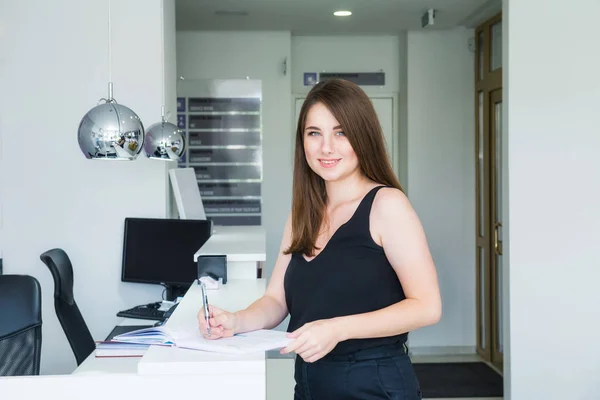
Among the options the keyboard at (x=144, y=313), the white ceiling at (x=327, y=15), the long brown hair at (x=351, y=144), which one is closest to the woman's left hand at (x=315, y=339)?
the long brown hair at (x=351, y=144)

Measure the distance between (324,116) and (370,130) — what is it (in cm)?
11

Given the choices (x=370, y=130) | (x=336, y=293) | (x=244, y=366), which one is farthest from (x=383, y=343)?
(x=370, y=130)

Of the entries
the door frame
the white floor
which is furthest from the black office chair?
the door frame

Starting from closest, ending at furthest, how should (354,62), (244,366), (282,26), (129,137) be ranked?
(244,366) < (129,137) < (282,26) < (354,62)

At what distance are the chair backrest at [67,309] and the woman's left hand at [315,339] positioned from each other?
229cm

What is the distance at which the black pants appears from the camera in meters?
1.64

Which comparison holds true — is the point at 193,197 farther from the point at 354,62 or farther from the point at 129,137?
the point at 354,62

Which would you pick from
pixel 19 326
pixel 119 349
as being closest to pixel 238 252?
pixel 19 326

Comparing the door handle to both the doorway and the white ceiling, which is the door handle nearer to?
the doorway

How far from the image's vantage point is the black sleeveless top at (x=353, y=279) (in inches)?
64.9

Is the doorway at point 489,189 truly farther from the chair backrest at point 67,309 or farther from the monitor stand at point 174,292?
the chair backrest at point 67,309
